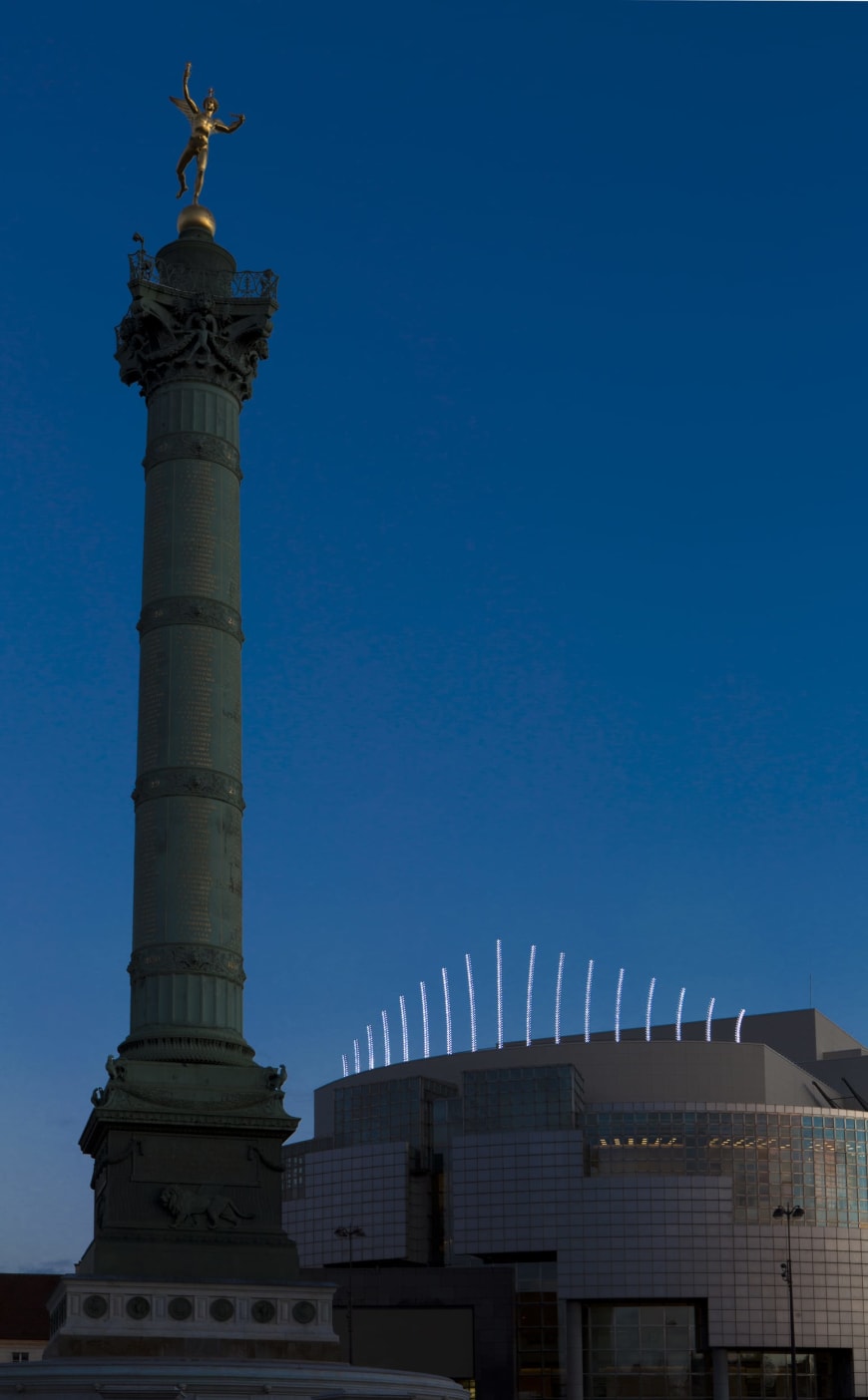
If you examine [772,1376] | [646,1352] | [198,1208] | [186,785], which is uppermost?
[186,785]

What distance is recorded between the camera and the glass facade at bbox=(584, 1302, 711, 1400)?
307 ft

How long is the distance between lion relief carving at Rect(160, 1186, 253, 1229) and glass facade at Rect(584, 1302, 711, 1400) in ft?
188

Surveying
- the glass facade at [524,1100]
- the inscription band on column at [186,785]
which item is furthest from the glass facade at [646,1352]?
the inscription band on column at [186,785]

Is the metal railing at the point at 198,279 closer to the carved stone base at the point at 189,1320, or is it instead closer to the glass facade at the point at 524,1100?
the carved stone base at the point at 189,1320

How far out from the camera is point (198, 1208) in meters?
42.3

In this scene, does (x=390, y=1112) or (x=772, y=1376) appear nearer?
(x=772, y=1376)

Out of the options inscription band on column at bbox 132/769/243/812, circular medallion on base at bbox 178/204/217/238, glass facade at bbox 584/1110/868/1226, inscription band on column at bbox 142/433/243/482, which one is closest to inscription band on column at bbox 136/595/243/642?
inscription band on column at bbox 132/769/243/812

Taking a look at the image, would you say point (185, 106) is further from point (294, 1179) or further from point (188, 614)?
point (294, 1179)

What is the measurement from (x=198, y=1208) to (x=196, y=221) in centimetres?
2783

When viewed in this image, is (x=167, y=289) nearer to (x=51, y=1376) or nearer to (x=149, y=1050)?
(x=149, y=1050)

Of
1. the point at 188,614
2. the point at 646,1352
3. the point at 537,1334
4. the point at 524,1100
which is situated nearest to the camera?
the point at 188,614

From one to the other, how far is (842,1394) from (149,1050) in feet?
214

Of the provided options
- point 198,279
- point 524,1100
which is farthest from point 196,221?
point 524,1100

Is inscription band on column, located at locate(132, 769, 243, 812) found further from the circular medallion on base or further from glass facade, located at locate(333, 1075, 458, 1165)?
glass facade, located at locate(333, 1075, 458, 1165)
